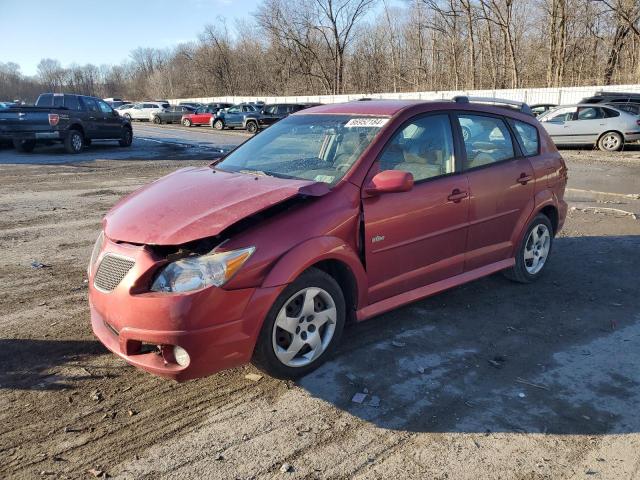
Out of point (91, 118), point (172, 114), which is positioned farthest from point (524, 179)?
point (172, 114)

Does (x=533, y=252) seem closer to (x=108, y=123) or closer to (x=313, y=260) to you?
(x=313, y=260)

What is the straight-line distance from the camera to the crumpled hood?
314 centimetres

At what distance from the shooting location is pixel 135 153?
1906 cm

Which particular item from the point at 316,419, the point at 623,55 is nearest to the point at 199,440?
the point at 316,419

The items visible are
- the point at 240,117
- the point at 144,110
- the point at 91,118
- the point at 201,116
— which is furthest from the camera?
the point at 144,110

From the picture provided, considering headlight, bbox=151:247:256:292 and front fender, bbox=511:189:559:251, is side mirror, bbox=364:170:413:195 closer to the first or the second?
headlight, bbox=151:247:256:292

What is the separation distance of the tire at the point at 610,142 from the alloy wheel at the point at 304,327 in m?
18.3

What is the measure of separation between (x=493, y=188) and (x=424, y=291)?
120 centimetres

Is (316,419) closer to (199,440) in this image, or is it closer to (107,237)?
(199,440)

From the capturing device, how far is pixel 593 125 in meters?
18.7

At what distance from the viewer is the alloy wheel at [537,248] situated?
5.33m

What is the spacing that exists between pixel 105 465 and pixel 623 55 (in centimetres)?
4697

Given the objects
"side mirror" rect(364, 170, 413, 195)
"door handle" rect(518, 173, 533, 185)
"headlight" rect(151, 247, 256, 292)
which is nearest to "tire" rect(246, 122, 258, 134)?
"door handle" rect(518, 173, 533, 185)

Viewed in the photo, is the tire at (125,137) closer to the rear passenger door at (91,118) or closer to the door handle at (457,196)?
the rear passenger door at (91,118)
